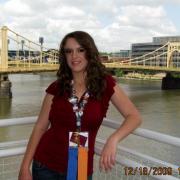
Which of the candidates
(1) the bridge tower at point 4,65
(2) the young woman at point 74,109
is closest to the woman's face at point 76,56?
(2) the young woman at point 74,109

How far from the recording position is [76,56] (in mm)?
1320

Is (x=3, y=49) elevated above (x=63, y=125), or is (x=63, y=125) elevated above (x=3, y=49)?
(x=3, y=49)

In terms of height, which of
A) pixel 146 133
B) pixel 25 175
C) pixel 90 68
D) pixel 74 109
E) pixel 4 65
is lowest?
pixel 4 65

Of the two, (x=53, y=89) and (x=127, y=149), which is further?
(x=127, y=149)

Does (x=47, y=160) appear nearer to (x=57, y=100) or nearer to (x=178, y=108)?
(x=57, y=100)

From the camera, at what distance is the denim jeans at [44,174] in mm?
1310

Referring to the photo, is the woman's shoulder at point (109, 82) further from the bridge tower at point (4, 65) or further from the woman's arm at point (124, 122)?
the bridge tower at point (4, 65)

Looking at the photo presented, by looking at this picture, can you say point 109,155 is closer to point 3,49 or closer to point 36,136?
point 36,136

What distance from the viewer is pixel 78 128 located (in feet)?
4.14

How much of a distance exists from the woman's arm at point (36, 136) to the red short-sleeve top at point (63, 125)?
0.02m

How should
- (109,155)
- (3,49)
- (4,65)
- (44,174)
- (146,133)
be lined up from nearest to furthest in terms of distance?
(109,155)
(44,174)
(146,133)
(4,65)
(3,49)

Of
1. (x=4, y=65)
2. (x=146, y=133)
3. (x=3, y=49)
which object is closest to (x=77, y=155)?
(x=146, y=133)

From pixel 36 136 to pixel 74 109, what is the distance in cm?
19

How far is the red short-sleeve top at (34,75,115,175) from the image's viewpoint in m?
1.26
